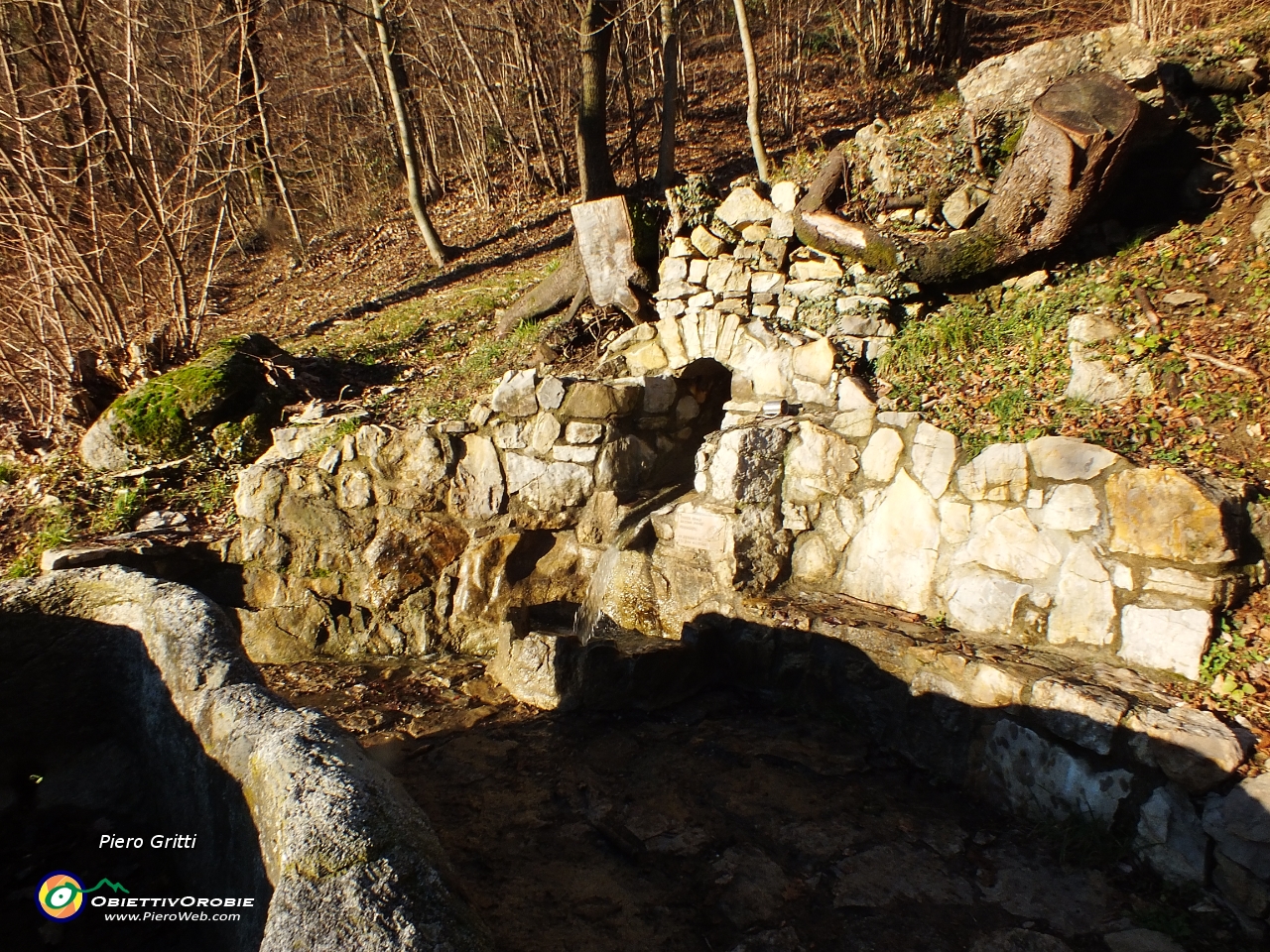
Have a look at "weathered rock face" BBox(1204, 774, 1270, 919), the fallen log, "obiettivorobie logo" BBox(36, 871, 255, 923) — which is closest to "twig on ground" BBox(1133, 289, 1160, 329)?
"weathered rock face" BBox(1204, 774, 1270, 919)

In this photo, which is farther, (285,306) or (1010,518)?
(285,306)

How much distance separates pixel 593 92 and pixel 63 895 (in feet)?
25.8

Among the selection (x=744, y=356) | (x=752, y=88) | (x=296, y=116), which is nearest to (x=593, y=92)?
(x=752, y=88)

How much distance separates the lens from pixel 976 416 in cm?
411

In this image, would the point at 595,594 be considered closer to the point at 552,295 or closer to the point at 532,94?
the point at 552,295

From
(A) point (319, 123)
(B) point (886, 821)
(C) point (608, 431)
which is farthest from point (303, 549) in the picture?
(A) point (319, 123)

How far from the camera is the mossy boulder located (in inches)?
239

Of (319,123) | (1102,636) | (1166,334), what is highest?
(319,123)

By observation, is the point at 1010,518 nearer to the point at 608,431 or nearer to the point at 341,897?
the point at 608,431

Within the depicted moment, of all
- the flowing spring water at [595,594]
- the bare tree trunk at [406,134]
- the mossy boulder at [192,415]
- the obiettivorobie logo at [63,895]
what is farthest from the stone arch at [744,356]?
the bare tree trunk at [406,134]

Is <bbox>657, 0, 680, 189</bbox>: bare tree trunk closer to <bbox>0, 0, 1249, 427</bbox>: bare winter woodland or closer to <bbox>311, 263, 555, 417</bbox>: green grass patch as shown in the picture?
<bbox>0, 0, 1249, 427</bbox>: bare winter woodland

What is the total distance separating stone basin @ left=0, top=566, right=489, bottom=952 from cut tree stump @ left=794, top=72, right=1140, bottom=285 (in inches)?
161

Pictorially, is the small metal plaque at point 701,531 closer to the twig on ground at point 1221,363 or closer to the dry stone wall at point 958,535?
the dry stone wall at point 958,535

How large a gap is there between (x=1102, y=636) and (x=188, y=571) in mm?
5230
